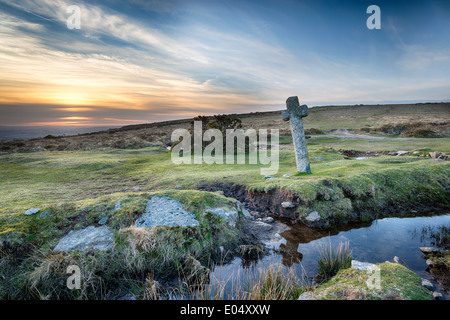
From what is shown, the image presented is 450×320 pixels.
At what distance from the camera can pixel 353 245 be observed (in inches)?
282

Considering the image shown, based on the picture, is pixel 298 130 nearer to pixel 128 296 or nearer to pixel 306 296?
pixel 306 296

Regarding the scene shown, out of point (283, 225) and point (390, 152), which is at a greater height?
point (390, 152)

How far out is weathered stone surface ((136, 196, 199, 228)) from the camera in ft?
22.2

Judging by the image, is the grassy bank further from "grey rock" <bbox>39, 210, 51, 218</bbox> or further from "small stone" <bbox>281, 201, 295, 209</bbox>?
"small stone" <bbox>281, 201, 295, 209</bbox>

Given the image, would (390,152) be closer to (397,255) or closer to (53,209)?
(397,255)

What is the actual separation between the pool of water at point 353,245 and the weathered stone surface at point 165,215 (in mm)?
1780

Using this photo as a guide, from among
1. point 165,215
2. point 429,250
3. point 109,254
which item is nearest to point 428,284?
point 429,250

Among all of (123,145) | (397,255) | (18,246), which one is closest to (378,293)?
(397,255)

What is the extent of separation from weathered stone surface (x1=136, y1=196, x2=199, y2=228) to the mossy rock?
404 cm

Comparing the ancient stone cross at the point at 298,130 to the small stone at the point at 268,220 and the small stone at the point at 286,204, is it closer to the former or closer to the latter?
the small stone at the point at 286,204

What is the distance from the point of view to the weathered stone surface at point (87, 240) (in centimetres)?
574

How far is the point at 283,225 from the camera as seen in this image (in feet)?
28.7

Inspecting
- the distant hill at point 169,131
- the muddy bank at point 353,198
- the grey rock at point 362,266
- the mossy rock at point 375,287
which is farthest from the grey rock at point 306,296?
the distant hill at point 169,131

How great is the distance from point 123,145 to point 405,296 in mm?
39031
